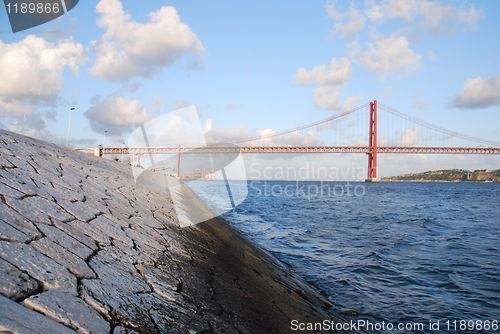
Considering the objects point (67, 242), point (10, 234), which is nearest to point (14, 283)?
point (10, 234)

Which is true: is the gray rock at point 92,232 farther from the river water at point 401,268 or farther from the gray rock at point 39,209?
the river water at point 401,268

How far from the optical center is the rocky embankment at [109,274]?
5.04 ft

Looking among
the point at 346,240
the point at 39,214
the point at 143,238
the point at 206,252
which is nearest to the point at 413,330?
the point at 206,252

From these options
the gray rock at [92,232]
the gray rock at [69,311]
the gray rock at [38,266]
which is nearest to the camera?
the gray rock at [69,311]

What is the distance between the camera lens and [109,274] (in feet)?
6.68

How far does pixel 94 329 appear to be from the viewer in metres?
1.47

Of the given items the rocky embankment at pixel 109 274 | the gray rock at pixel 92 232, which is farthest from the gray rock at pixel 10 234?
the gray rock at pixel 92 232

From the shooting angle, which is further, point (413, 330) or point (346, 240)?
point (346, 240)

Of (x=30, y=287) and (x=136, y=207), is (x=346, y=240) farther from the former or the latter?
(x=30, y=287)

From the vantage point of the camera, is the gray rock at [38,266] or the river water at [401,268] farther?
the river water at [401,268]

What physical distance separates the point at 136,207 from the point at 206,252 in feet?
4.64

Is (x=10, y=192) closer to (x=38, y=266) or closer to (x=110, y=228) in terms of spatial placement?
(x=110, y=228)

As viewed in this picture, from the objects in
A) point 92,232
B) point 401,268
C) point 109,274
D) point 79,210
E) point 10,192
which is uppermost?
point 10,192

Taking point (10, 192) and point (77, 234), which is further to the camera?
point (10, 192)
